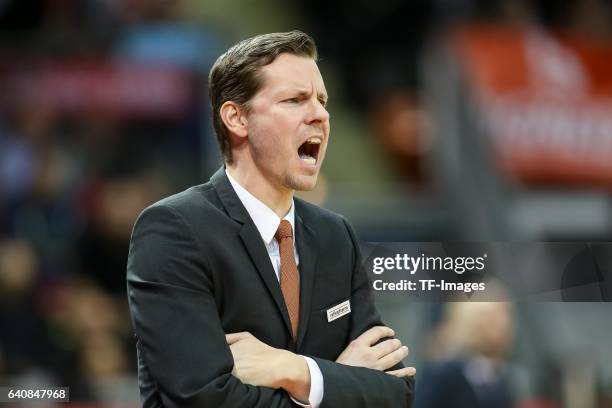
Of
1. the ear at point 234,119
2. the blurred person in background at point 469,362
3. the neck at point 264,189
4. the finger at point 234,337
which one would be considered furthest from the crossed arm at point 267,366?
the blurred person in background at point 469,362

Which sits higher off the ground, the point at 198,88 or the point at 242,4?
the point at 242,4

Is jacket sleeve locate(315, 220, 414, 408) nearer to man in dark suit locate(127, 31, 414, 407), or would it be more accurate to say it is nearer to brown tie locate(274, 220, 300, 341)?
man in dark suit locate(127, 31, 414, 407)

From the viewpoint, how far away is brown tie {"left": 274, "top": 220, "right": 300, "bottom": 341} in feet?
9.02

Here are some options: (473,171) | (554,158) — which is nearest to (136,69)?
(473,171)

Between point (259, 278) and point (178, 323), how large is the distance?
0.75ft

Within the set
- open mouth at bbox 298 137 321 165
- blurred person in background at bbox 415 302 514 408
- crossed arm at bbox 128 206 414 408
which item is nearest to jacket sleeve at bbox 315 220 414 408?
crossed arm at bbox 128 206 414 408

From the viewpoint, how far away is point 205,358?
2549mm

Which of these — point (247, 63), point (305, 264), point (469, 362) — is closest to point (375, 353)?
point (305, 264)

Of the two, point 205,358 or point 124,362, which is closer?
point 205,358

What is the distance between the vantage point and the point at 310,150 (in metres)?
2.81

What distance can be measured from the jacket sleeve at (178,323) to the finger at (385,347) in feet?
0.87

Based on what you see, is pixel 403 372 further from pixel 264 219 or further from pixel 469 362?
pixel 469 362

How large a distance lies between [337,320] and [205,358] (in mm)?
391

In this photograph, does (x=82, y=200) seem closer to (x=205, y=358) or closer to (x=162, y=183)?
(x=162, y=183)
